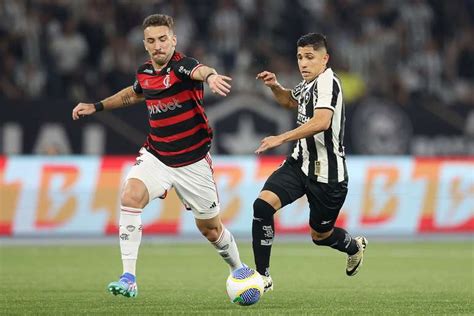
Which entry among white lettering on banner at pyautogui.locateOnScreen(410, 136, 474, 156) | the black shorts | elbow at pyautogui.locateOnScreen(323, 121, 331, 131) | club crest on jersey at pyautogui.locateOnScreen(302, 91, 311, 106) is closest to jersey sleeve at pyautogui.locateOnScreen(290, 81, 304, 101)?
club crest on jersey at pyautogui.locateOnScreen(302, 91, 311, 106)

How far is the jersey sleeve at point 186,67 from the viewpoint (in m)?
8.76

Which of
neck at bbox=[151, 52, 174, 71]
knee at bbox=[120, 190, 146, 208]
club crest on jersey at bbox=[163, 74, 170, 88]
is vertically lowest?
knee at bbox=[120, 190, 146, 208]

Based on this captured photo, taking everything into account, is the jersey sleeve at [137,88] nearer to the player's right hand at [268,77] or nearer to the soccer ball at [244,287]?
the player's right hand at [268,77]

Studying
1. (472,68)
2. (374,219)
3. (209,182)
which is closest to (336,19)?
(472,68)

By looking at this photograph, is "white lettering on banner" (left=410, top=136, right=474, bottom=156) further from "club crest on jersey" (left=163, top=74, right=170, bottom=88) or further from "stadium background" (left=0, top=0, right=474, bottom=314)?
"club crest on jersey" (left=163, top=74, right=170, bottom=88)

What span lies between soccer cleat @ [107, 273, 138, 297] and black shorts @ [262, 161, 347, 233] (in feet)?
4.64

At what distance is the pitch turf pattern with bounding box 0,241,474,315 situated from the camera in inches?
336

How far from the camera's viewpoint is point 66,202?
57.1ft

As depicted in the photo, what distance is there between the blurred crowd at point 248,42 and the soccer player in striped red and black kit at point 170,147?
9983mm

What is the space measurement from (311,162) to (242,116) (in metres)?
10.5

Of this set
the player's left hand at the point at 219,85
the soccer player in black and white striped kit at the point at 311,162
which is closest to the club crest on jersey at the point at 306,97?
the soccer player in black and white striped kit at the point at 311,162

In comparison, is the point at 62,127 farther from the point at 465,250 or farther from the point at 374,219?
the point at 465,250

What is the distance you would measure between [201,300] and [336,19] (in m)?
13.7

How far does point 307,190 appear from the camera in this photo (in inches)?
368
